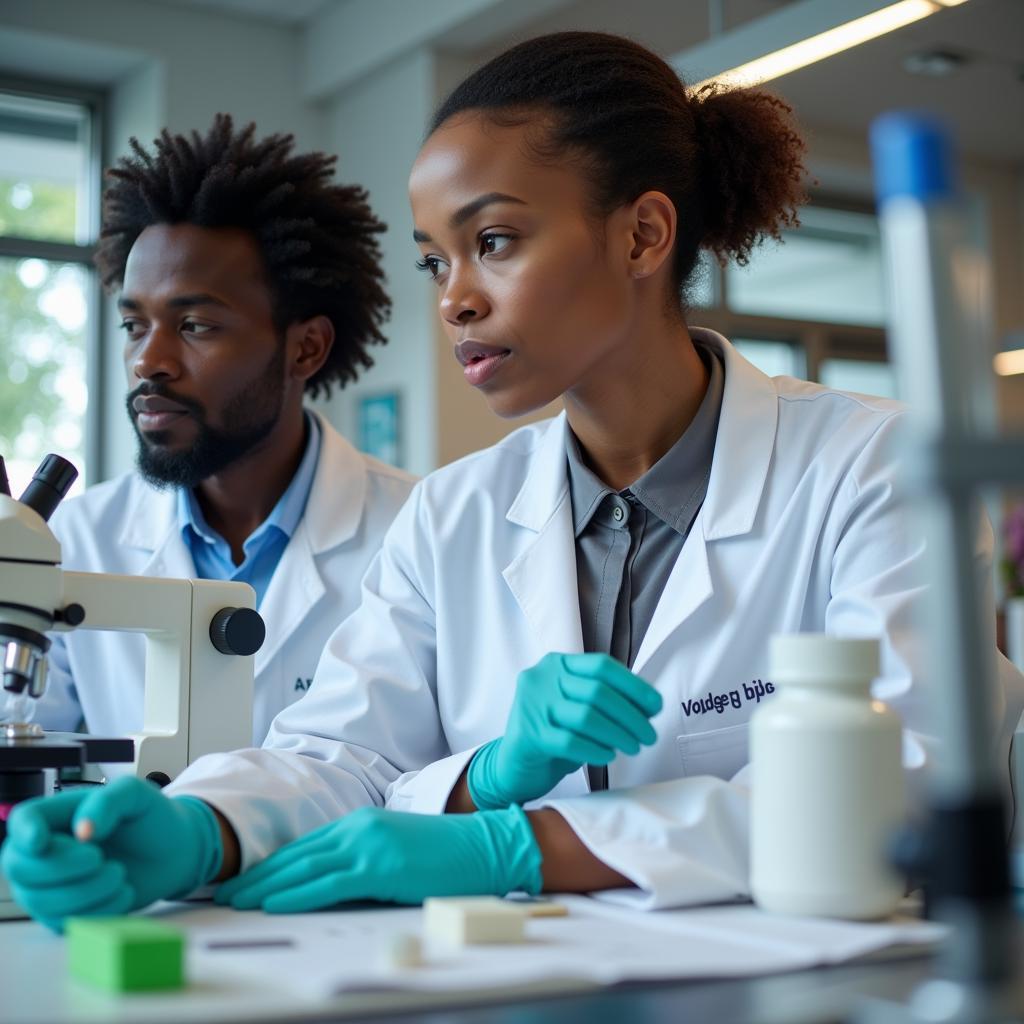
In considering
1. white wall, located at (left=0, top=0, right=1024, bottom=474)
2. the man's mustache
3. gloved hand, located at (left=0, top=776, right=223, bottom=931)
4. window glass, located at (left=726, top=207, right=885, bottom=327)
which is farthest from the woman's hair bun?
window glass, located at (left=726, top=207, right=885, bottom=327)

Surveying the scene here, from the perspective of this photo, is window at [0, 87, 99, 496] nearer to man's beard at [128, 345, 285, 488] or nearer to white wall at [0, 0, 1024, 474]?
white wall at [0, 0, 1024, 474]

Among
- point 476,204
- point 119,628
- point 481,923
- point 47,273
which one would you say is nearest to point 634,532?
point 476,204

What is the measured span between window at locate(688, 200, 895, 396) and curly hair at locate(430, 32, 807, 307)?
4255 mm

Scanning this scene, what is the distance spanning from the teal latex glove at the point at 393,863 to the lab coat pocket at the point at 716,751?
0.31 m

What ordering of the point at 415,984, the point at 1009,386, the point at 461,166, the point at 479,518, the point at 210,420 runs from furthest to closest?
the point at 1009,386, the point at 210,420, the point at 479,518, the point at 461,166, the point at 415,984

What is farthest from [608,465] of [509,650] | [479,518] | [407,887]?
[407,887]

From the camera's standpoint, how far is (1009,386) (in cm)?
659

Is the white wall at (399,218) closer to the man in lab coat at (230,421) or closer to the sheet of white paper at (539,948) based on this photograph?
the man in lab coat at (230,421)

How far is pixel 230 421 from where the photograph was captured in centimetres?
217

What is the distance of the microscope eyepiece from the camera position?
1.29 m

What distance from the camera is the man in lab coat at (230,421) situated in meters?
2.10

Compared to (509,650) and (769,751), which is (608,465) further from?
→ (769,751)

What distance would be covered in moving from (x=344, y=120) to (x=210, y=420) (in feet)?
11.0

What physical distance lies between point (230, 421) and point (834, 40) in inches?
61.7
